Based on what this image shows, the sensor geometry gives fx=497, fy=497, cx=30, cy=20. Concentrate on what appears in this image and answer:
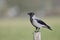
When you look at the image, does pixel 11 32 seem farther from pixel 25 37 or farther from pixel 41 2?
pixel 41 2

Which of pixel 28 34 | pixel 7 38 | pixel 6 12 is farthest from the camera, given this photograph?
pixel 6 12

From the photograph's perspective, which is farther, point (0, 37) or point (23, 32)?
point (23, 32)

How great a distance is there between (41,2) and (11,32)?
2446 centimetres

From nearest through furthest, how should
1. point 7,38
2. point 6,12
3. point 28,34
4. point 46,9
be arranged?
point 7,38 < point 28,34 < point 6,12 < point 46,9

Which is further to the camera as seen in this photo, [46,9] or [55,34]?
[46,9]

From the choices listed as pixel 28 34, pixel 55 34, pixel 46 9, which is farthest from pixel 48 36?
pixel 46 9

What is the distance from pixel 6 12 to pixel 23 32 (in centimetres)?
1950

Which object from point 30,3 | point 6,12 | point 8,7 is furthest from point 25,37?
point 30,3

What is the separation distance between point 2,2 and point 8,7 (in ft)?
2.93

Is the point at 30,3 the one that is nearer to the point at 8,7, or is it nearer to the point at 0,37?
the point at 8,7

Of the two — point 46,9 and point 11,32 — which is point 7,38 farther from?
point 46,9

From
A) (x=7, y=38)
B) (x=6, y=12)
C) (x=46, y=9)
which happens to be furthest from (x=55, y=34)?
(x=46, y=9)

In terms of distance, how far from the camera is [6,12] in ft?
117

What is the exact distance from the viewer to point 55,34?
15.1 metres
